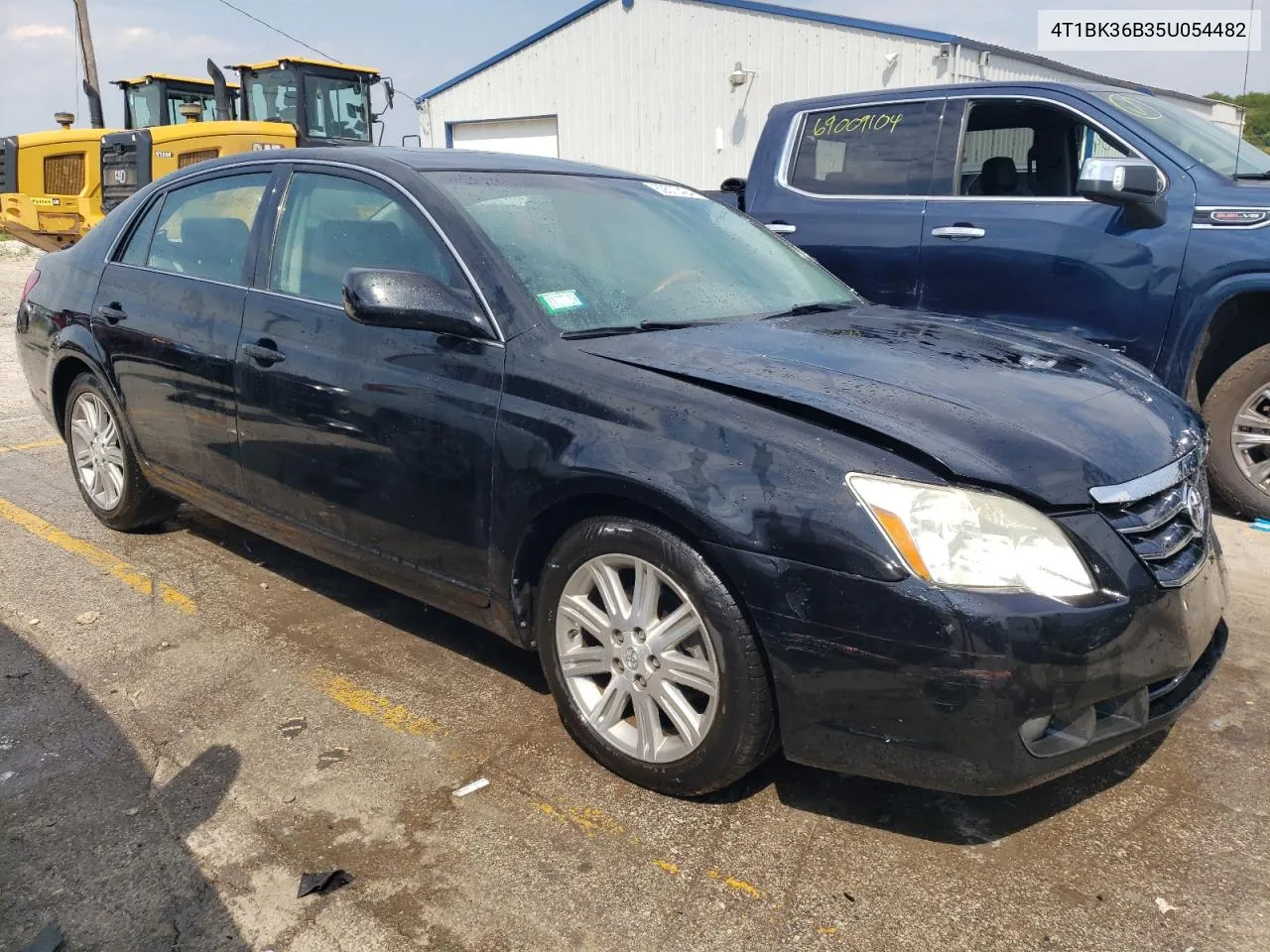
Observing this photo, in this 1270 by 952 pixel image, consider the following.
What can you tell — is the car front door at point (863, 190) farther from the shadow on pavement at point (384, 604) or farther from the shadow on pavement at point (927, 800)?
the shadow on pavement at point (927, 800)

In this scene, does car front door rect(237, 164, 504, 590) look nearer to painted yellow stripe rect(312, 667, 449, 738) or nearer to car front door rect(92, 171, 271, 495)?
car front door rect(92, 171, 271, 495)

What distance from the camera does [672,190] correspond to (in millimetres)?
4102

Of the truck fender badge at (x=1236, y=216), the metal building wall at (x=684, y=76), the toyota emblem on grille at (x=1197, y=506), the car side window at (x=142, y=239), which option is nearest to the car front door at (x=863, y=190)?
the truck fender badge at (x=1236, y=216)

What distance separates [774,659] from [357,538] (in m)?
1.61

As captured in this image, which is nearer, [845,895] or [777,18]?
[845,895]

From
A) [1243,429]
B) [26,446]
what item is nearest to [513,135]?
[26,446]

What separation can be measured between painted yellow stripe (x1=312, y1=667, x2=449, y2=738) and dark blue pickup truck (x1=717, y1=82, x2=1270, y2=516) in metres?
3.69

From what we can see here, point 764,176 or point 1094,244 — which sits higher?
point 764,176

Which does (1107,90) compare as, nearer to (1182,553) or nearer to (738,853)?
(1182,553)

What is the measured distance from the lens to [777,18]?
1695 cm

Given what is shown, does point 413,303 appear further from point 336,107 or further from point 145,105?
point 145,105

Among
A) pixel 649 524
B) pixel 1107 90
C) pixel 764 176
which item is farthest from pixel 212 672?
pixel 1107 90

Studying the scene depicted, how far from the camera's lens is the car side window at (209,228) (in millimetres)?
3938

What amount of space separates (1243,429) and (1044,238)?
1311mm
